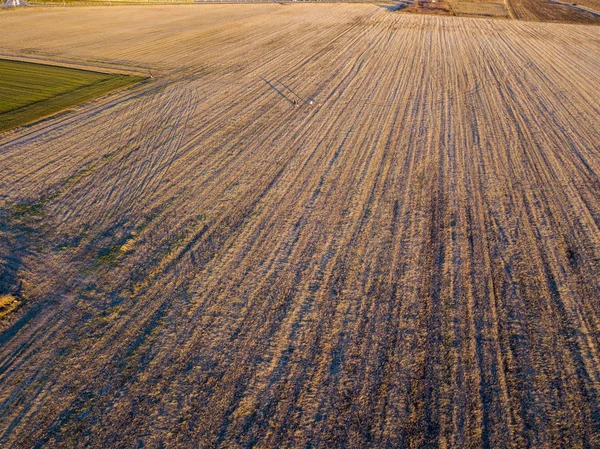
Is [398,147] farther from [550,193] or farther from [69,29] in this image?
[69,29]

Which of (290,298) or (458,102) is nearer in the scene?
(290,298)

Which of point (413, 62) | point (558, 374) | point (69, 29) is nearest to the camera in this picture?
point (558, 374)

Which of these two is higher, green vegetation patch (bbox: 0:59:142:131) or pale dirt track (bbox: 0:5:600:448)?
green vegetation patch (bbox: 0:59:142:131)

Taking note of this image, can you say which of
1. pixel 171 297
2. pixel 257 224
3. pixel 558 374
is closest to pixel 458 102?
pixel 257 224

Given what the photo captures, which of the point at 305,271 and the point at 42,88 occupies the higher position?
the point at 42,88

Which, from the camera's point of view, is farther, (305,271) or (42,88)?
(42,88)
